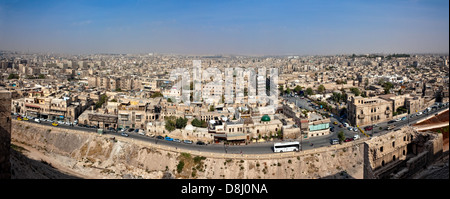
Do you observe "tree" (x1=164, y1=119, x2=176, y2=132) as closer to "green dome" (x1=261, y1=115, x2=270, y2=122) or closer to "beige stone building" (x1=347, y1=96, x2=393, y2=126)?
"green dome" (x1=261, y1=115, x2=270, y2=122)

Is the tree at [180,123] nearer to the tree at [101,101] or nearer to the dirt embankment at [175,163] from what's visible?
the dirt embankment at [175,163]

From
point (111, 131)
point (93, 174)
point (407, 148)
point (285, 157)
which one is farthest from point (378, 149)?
point (111, 131)

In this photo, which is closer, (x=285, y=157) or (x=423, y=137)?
(x=423, y=137)

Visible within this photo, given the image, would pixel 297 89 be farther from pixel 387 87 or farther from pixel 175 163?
pixel 175 163

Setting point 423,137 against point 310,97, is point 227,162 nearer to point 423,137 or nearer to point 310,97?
point 423,137

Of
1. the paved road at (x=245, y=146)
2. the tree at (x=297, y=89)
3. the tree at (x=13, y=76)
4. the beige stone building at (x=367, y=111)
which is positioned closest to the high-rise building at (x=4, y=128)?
the paved road at (x=245, y=146)

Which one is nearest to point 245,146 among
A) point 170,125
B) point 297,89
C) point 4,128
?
point 170,125

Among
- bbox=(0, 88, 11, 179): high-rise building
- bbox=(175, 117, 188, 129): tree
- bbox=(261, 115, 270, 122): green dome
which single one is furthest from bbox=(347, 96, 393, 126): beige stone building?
bbox=(0, 88, 11, 179): high-rise building

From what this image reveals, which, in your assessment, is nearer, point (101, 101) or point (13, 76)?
point (101, 101)
